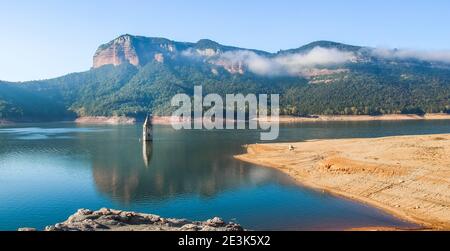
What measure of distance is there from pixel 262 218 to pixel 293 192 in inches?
398

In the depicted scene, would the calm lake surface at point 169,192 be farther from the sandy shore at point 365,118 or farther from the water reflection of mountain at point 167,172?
the sandy shore at point 365,118

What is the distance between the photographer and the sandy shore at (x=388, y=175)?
33500 mm

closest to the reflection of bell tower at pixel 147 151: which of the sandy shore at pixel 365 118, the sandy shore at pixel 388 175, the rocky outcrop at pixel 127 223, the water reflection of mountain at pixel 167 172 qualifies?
the water reflection of mountain at pixel 167 172

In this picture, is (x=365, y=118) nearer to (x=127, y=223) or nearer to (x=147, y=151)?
(x=147, y=151)

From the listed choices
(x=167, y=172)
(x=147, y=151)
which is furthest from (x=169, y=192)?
(x=147, y=151)

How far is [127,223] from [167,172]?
3087 cm

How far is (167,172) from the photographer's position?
180 ft

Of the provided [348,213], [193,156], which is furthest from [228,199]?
[193,156]

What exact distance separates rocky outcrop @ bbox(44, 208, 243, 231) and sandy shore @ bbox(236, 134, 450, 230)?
51.3 feet

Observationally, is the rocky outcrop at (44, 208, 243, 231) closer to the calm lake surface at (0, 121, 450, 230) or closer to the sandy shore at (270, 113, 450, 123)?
the calm lake surface at (0, 121, 450, 230)

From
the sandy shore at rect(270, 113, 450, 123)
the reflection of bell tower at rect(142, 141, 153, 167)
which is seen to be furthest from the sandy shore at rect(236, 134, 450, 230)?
the sandy shore at rect(270, 113, 450, 123)
